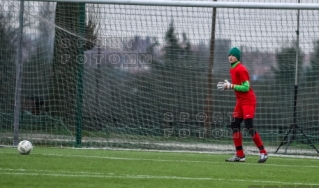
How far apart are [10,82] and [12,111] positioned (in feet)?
2.12

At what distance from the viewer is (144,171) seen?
34.6 ft

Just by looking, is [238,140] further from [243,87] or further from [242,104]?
[243,87]

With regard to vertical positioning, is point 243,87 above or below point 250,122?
above

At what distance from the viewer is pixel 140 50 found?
16.7m

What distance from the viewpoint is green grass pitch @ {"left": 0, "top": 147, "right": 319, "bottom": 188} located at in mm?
9055

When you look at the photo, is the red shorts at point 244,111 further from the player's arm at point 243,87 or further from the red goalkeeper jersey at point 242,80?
the player's arm at point 243,87

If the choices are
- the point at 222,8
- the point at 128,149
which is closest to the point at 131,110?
the point at 128,149

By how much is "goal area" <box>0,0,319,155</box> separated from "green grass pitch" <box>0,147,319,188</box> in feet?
7.47

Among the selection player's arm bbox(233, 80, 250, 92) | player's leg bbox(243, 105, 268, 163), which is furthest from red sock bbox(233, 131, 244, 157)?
player's arm bbox(233, 80, 250, 92)

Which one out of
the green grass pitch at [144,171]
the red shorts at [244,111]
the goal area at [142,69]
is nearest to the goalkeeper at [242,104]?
the red shorts at [244,111]

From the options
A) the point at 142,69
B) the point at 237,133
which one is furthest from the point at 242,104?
the point at 142,69

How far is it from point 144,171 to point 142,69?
248 inches

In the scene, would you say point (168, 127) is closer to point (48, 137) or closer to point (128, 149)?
point (128, 149)

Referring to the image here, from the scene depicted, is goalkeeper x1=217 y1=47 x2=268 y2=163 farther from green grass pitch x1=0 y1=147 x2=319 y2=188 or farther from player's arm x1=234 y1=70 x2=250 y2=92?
green grass pitch x1=0 y1=147 x2=319 y2=188
